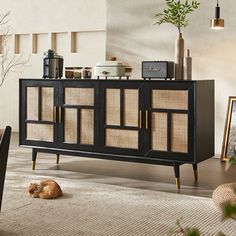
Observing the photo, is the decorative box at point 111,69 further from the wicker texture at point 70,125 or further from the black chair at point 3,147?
the black chair at point 3,147

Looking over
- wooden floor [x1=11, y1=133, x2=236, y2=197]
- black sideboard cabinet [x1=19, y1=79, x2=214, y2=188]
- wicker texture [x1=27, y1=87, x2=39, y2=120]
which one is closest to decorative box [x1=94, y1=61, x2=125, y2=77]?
black sideboard cabinet [x1=19, y1=79, x2=214, y2=188]

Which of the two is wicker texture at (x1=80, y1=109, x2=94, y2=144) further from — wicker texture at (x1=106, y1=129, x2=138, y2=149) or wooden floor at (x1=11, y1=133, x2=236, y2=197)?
wooden floor at (x1=11, y1=133, x2=236, y2=197)

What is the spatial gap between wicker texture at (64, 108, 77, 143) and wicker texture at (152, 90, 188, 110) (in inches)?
34.0

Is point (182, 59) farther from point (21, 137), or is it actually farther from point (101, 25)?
point (101, 25)

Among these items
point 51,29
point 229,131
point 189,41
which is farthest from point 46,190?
point 51,29

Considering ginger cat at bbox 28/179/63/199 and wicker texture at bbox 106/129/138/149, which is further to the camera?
wicker texture at bbox 106/129/138/149

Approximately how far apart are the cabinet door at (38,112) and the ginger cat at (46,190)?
3.31 feet

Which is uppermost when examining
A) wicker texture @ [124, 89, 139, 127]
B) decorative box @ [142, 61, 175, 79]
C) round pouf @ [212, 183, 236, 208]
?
decorative box @ [142, 61, 175, 79]

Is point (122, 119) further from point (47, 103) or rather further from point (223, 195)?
point (223, 195)

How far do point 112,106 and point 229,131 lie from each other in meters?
1.69

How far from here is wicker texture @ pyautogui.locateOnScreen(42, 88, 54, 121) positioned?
4367 mm

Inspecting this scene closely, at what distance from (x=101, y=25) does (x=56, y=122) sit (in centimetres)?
246

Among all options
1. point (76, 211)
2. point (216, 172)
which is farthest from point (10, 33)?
point (76, 211)

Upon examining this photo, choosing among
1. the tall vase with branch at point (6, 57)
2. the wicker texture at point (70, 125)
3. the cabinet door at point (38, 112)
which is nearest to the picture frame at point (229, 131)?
the wicker texture at point (70, 125)
